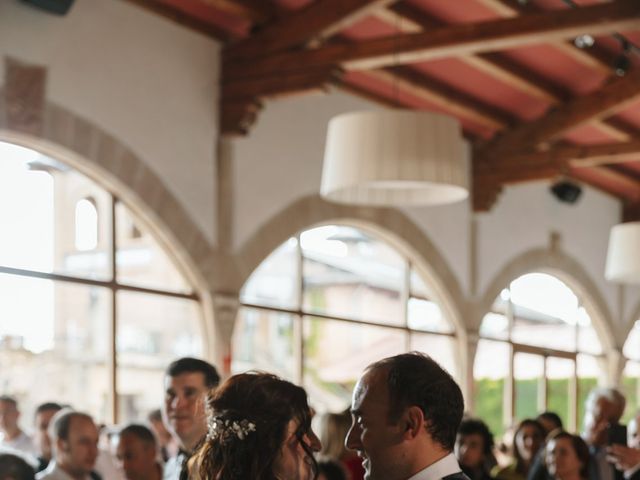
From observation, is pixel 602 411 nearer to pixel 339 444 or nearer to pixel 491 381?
pixel 339 444

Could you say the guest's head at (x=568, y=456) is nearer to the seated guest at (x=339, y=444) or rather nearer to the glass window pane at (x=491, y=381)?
the seated guest at (x=339, y=444)

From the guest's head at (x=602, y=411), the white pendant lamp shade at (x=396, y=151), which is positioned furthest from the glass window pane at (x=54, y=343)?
the guest's head at (x=602, y=411)

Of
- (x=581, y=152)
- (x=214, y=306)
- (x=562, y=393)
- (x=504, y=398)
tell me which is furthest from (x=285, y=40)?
(x=562, y=393)

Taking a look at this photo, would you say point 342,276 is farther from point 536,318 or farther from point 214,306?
point 536,318

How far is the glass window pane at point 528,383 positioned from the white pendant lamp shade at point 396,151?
329 inches

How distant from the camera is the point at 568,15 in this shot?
811cm

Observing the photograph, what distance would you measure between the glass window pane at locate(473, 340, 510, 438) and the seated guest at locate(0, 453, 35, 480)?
951cm

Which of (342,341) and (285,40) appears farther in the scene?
Result: (342,341)

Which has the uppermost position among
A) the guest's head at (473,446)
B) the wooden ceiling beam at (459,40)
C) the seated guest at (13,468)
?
the wooden ceiling beam at (459,40)

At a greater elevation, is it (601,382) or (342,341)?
(342,341)

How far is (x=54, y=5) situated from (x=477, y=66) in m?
4.79

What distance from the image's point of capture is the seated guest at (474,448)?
6.19 m

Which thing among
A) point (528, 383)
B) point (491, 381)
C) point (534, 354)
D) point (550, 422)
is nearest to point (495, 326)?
point (491, 381)

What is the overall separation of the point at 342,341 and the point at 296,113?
7.31ft
